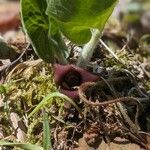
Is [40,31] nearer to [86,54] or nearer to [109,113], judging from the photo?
[86,54]

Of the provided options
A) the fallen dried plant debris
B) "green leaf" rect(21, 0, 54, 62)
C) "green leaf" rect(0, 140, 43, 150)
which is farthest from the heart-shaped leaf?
"green leaf" rect(0, 140, 43, 150)

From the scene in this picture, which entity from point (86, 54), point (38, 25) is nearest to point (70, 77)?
point (86, 54)

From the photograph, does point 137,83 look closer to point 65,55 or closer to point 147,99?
point 147,99

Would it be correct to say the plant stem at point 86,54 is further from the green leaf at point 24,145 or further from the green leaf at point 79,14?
the green leaf at point 24,145

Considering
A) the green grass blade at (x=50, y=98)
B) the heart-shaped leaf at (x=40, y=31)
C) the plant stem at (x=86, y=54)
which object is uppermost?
the heart-shaped leaf at (x=40, y=31)

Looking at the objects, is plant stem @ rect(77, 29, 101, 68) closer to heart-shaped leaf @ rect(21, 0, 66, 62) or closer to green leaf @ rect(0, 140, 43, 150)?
heart-shaped leaf @ rect(21, 0, 66, 62)

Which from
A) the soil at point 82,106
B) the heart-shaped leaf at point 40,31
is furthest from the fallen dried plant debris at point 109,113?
the heart-shaped leaf at point 40,31

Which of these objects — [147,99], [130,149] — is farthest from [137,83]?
[130,149]
